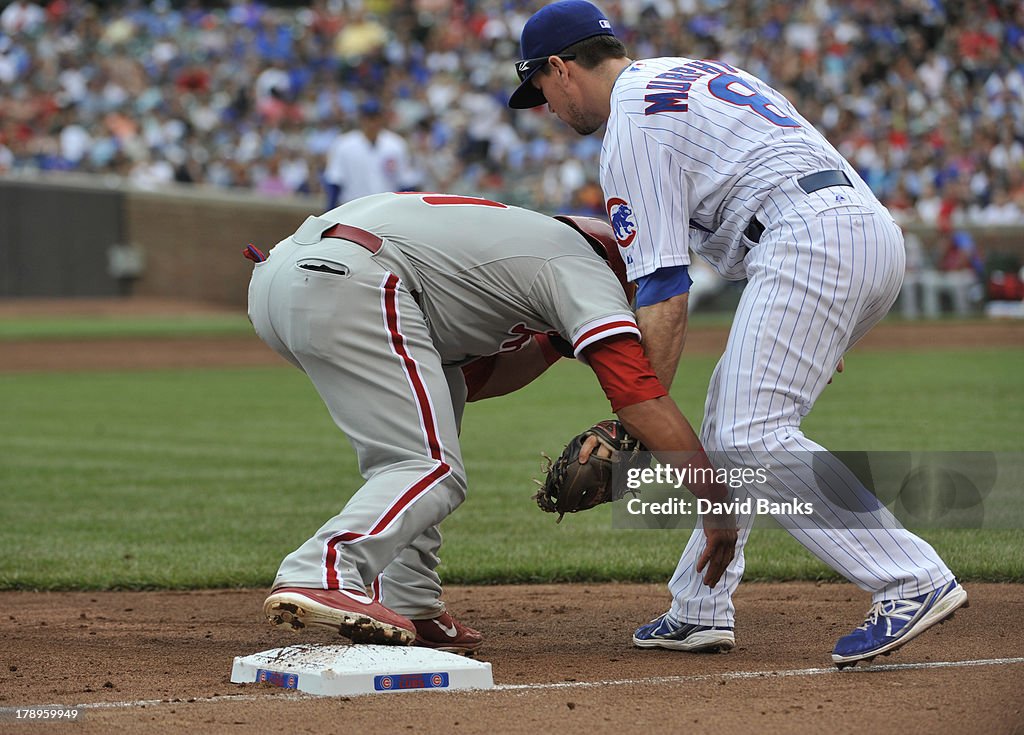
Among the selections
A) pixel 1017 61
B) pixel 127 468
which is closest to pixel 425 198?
pixel 127 468

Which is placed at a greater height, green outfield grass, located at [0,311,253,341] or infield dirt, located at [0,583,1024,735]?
infield dirt, located at [0,583,1024,735]

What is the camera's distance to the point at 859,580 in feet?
12.5

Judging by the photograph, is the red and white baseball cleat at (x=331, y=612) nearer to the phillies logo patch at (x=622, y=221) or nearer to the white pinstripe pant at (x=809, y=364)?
the white pinstripe pant at (x=809, y=364)

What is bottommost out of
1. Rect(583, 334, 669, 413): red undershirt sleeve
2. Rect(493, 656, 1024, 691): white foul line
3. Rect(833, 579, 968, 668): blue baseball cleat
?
Rect(493, 656, 1024, 691): white foul line

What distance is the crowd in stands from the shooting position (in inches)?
864

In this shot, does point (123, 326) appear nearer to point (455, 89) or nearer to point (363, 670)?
point (455, 89)

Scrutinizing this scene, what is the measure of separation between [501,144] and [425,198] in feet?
64.8

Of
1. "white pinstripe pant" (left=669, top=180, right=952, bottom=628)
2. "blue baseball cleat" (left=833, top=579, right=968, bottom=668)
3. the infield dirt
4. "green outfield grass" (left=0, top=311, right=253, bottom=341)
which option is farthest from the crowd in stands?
"blue baseball cleat" (left=833, top=579, right=968, bottom=668)

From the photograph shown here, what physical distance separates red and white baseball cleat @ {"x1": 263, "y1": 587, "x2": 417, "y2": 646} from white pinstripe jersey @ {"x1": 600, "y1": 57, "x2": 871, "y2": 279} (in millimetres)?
1175

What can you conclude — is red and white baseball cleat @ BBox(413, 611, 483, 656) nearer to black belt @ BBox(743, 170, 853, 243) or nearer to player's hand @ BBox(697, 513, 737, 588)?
player's hand @ BBox(697, 513, 737, 588)

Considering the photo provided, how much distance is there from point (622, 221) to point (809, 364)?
653 mm

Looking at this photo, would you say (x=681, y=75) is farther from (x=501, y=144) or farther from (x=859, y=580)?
(x=501, y=144)

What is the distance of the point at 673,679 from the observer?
3.83m

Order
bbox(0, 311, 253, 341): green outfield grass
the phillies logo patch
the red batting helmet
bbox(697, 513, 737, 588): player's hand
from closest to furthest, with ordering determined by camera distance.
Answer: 1. the phillies logo patch
2. bbox(697, 513, 737, 588): player's hand
3. the red batting helmet
4. bbox(0, 311, 253, 341): green outfield grass
